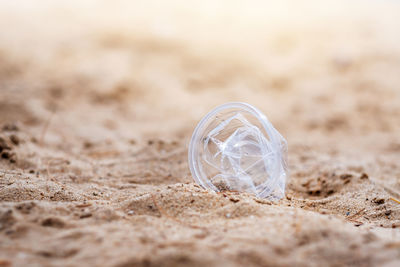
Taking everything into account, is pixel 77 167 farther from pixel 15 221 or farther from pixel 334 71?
pixel 334 71

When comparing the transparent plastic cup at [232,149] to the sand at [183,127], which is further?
the transparent plastic cup at [232,149]

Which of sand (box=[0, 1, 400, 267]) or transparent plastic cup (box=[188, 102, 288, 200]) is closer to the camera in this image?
sand (box=[0, 1, 400, 267])

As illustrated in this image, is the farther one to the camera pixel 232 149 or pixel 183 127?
pixel 183 127

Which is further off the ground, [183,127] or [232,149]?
[232,149]
